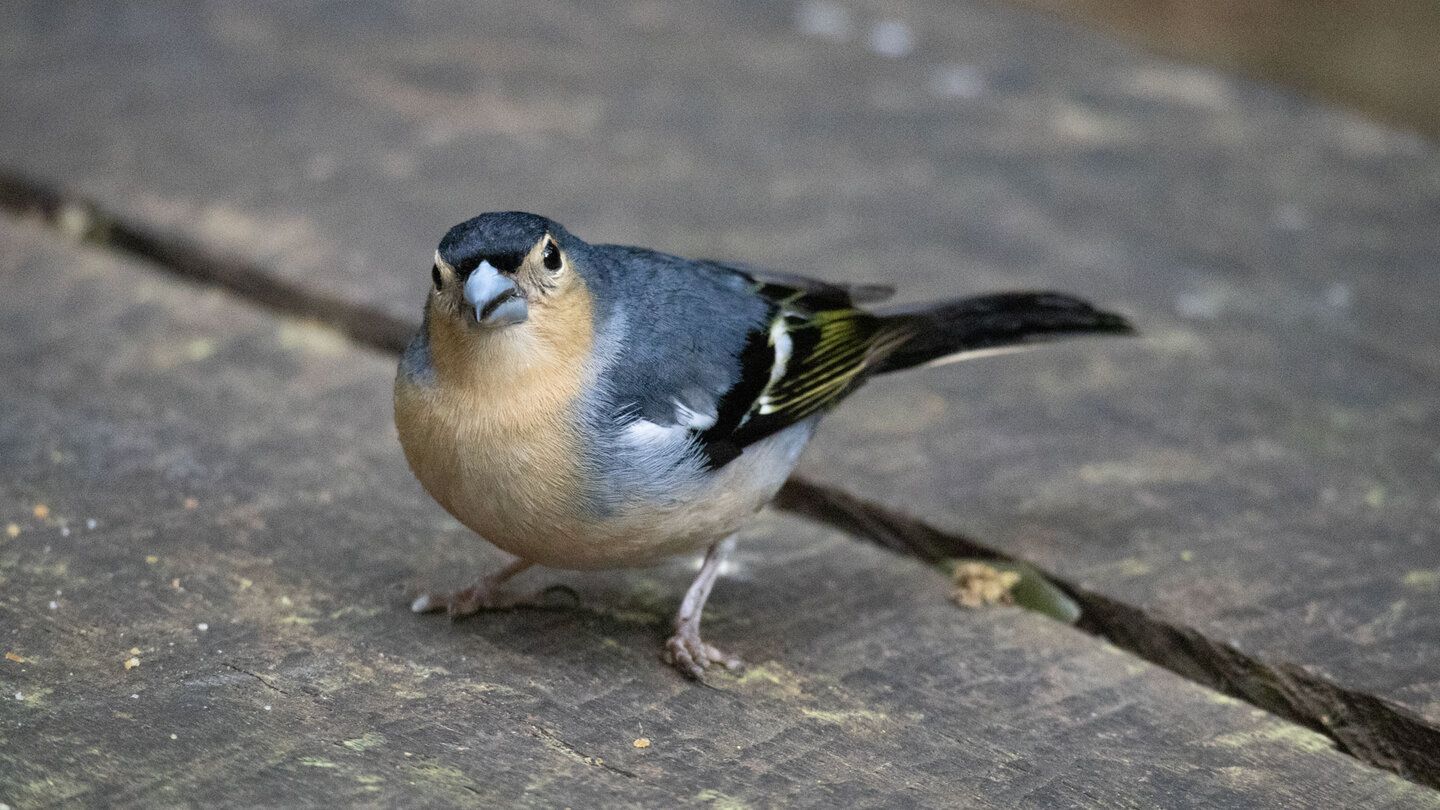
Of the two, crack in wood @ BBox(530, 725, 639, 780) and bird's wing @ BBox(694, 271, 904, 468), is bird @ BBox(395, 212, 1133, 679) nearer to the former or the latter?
bird's wing @ BBox(694, 271, 904, 468)

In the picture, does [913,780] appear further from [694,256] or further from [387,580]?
[694,256]

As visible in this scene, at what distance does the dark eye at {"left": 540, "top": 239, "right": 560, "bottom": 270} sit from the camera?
3.01 meters

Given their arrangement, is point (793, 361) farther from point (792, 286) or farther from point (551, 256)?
point (551, 256)

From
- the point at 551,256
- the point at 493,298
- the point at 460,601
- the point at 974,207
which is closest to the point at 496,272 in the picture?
the point at 493,298

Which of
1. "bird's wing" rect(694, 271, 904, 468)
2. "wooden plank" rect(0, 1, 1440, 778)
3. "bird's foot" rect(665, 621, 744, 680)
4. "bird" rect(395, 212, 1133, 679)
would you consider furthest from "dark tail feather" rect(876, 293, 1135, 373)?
"bird's foot" rect(665, 621, 744, 680)

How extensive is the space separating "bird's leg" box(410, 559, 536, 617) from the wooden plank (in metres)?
1.01

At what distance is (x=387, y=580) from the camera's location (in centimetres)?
341

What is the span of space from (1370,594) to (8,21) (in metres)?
6.13

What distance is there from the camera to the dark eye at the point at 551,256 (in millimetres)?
3008

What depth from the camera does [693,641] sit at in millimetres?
3186

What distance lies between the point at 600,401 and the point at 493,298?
364 millimetres

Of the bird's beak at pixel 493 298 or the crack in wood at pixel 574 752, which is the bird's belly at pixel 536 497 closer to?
the bird's beak at pixel 493 298

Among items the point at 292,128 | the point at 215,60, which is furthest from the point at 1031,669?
the point at 215,60

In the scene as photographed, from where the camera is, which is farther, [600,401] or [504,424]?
[600,401]
